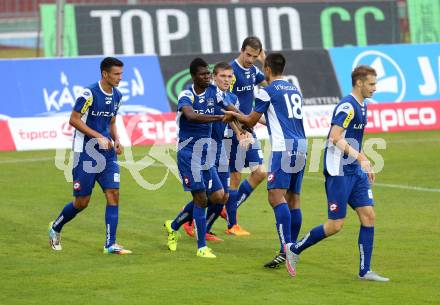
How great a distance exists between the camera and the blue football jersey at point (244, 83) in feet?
52.1

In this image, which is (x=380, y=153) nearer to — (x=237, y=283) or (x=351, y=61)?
(x=351, y=61)

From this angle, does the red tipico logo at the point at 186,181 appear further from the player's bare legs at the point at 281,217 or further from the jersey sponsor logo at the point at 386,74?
the jersey sponsor logo at the point at 386,74

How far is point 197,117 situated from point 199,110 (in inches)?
16.8

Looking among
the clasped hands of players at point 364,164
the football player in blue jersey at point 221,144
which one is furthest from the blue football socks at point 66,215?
the clasped hands of players at point 364,164

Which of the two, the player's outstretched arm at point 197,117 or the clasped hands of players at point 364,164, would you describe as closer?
the clasped hands of players at point 364,164

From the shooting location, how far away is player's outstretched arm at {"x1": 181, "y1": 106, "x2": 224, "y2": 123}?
43.2 ft

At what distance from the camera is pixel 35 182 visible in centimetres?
2039

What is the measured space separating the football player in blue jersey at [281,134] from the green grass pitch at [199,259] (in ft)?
2.13

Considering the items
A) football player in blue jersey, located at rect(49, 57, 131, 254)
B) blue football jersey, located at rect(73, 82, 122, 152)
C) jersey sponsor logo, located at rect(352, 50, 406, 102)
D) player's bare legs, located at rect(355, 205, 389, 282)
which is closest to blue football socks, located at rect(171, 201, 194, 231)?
football player in blue jersey, located at rect(49, 57, 131, 254)

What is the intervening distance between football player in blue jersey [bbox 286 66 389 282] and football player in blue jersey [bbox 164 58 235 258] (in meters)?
2.06

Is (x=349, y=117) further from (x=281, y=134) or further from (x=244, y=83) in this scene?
(x=244, y=83)

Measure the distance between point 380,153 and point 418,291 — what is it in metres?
13.3

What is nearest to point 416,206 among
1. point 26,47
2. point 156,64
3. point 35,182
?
point 35,182

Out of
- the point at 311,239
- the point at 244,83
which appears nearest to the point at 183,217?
the point at 244,83
